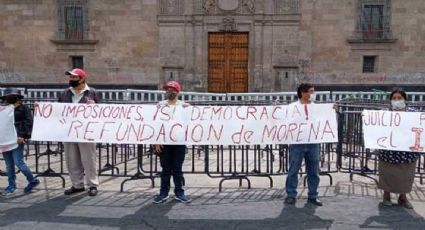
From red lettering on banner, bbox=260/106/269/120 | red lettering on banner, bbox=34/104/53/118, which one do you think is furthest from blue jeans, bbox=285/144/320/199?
red lettering on banner, bbox=34/104/53/118

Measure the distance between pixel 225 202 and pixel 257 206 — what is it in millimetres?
467

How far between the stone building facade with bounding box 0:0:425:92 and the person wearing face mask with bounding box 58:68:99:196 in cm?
1221

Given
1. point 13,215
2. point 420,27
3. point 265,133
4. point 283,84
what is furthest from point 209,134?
point 420,27

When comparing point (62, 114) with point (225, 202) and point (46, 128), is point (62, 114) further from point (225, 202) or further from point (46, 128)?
point (225, 202)

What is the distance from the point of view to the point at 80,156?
19.3 feet

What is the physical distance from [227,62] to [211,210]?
1335 centimetres

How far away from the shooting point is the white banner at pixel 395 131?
5.23 metres

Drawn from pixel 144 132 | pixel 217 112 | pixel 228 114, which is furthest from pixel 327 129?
pixel 144 132

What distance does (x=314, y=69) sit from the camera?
17469 millimetres

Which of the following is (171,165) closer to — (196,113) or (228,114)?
(196,113)

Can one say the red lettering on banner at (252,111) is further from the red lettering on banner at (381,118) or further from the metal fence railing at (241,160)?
the red lettering on banner at (381,118)

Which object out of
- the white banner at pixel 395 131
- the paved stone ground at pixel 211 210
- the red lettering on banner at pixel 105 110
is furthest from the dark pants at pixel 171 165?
the white banner at pixel 395 131

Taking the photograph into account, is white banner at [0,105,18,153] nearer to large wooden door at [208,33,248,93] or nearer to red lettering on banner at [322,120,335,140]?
red lettering on banner at [322,120,335,140]

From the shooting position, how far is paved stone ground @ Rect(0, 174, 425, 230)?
4.71 meters
